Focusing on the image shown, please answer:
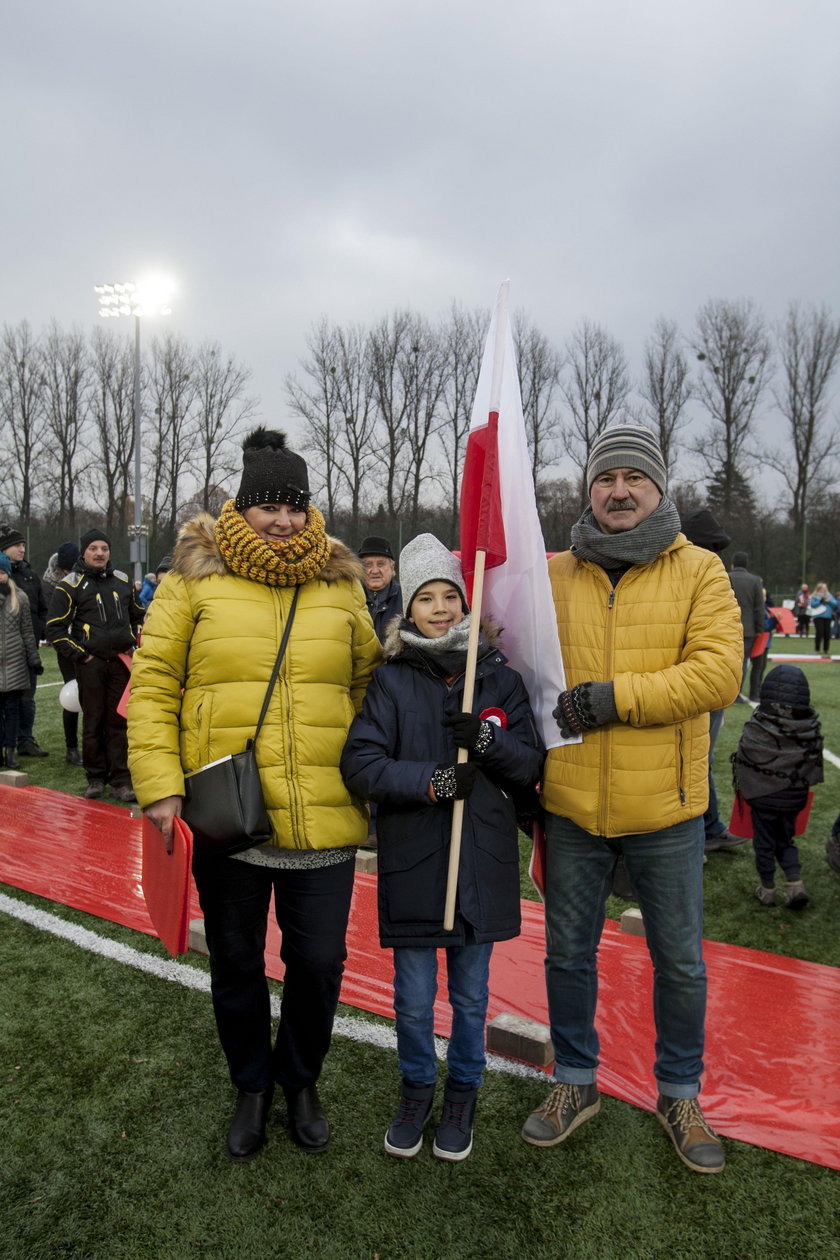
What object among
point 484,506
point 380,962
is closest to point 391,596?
point 380,962

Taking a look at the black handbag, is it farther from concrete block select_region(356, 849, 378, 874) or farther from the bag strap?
concrete block select_region(356, 849, 378, 874)

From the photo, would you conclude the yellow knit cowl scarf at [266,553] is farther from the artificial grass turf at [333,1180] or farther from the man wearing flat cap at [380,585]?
the man wearing flat cap at [380,585]

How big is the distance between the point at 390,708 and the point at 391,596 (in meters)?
3.74

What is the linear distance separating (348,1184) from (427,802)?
116 centimetres

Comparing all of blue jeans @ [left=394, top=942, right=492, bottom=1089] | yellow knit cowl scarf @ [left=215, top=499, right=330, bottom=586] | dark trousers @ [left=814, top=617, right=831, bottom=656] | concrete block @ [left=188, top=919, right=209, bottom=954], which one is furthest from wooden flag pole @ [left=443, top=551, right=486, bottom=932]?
dark trousers @ [left=814, top=617, right=831, bottom=656]

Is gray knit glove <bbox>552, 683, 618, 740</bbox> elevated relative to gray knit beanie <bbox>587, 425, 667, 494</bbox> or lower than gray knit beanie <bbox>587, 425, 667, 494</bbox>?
lower

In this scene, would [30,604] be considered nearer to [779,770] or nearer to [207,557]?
[207,557]

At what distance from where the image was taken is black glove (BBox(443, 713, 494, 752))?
2553 mm

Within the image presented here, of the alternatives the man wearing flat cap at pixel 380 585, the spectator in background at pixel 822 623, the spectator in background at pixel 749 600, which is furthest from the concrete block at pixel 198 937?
the spectator in background at pixel 822 623

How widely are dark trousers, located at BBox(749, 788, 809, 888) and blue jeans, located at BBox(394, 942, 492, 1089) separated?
8.43ft

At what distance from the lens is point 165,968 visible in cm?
400

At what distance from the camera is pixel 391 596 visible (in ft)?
21.0

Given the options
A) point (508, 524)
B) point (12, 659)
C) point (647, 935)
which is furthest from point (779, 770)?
point (12, 659)

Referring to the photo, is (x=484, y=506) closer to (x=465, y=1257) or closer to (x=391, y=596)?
(x=465, y=1257)
